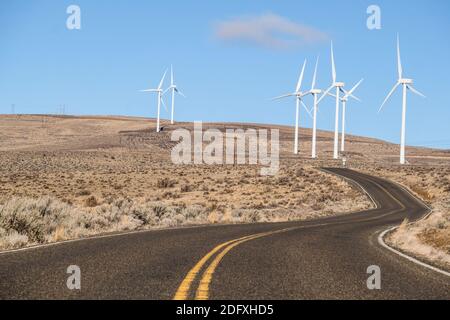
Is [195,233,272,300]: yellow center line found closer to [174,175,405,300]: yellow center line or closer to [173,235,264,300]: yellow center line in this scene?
[174,175,405,300]: yellow center line

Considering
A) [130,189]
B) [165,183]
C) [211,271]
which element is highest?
[211,271]

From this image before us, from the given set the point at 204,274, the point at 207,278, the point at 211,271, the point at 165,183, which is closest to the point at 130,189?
the point at 165,183

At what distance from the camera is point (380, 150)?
156875 millimetres

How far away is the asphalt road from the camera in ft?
27.1

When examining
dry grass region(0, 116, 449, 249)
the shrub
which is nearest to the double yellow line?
dry grass region(0, 116, 449, 249)

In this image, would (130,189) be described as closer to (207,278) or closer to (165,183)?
(165,183)

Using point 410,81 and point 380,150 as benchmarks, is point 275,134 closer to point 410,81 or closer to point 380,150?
point 380,150

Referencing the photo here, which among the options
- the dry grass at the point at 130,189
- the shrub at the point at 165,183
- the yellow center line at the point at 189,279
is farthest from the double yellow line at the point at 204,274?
the shrub at the point at 165,183

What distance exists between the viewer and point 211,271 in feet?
32.9

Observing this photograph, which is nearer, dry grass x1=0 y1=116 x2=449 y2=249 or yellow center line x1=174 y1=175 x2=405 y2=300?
yellow center line x1=174 y1=175 x2=405 y2=300

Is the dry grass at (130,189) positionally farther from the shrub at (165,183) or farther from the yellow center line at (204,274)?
the yellow center line at (204,274)

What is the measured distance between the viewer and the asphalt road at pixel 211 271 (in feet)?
27.1

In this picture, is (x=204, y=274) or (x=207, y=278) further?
(x=204, y=274)

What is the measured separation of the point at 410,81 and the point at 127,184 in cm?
4902
